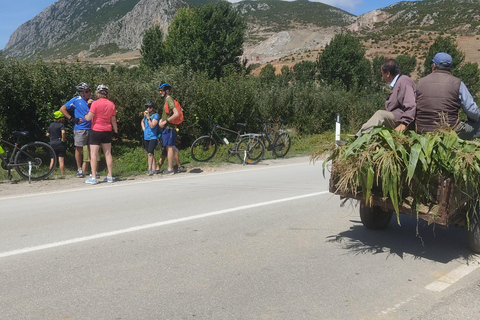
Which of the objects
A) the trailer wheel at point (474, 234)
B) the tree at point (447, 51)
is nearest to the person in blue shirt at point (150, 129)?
the trailer wheel at point (474, 234)

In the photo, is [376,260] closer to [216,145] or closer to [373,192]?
[373,192]

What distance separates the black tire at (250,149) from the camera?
12797 millimetres

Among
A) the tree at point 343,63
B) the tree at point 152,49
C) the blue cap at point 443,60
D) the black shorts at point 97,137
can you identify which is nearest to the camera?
the blue cap at point 443,60

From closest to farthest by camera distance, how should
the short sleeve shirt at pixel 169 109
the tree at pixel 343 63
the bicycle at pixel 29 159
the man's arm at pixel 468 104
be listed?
the man's arm at pixel 468 104
the bicycle at pixel 29 159
the short sleeve shirt at pixel 169 109
the tree at pixel 343 63

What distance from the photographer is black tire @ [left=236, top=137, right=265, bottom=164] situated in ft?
42.0

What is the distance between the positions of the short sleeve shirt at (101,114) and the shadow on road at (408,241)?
18.8 ft

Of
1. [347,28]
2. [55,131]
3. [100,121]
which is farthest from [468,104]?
[347,28]

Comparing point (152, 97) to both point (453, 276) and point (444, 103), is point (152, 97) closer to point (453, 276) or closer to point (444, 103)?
point (444, 103)

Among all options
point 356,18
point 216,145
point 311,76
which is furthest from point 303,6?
point 216,145

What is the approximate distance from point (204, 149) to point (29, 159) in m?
4.63

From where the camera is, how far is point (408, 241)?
531cm

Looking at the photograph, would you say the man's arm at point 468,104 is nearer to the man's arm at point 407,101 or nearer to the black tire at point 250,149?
the man's arm at point 407,101

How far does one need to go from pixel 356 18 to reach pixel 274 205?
194474mm

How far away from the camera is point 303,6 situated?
193 metres
